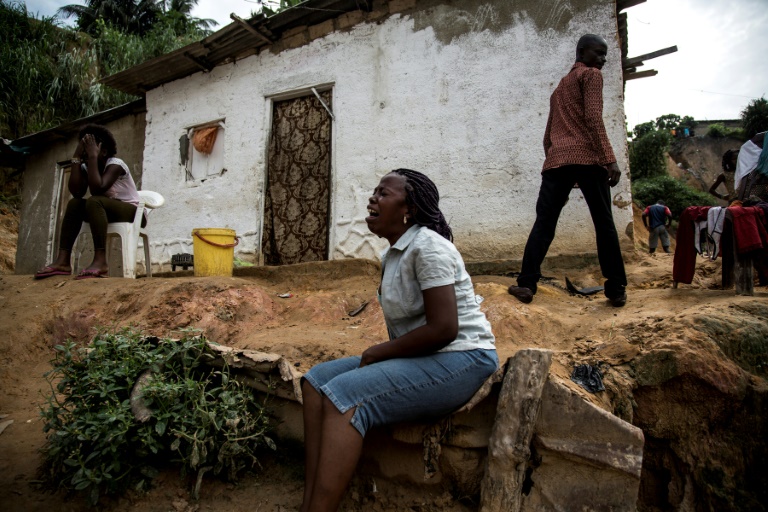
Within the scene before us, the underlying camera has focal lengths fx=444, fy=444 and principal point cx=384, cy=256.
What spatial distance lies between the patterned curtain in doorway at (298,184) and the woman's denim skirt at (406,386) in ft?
14.0

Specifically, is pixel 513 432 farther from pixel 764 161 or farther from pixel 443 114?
pixel 443 114

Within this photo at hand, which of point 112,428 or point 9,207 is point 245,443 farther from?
point 9,207

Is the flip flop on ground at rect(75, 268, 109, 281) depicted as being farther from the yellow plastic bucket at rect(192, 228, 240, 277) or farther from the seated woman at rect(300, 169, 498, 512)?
the seated woman at rect(300, 169, 498, 512)

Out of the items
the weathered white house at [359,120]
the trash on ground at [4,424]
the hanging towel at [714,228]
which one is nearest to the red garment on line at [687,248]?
the hanging towel at [714,228]

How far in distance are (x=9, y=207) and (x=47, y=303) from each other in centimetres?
1276

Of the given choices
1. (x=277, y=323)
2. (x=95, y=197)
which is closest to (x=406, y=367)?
(x=277, y=323)

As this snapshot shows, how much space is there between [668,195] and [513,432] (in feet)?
49.7

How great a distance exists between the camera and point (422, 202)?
1838 mm

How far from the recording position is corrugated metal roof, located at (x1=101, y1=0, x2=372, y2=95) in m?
5.82

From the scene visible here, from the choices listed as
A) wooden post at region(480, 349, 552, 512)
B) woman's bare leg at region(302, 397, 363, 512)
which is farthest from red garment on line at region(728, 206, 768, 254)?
woman's bare leg at region(302, 397, 363, 512)

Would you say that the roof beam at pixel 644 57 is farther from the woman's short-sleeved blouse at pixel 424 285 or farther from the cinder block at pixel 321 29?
the woman's short-sleeved blouse at pixel 424 285

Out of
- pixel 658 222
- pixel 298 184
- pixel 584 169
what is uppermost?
pixel 298 184

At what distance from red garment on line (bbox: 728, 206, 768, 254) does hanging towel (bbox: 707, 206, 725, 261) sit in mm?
68

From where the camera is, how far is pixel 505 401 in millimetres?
1726
